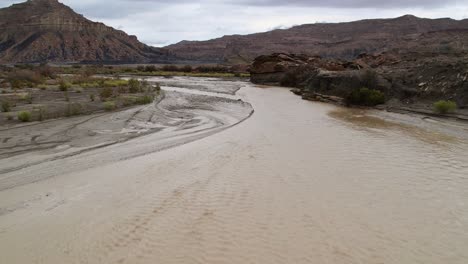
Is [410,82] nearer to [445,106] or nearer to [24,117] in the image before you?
[445,106]

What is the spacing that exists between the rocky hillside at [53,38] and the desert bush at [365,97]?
391 ft

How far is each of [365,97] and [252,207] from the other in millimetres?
17060

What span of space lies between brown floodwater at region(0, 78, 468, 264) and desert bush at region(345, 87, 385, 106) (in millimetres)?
9802

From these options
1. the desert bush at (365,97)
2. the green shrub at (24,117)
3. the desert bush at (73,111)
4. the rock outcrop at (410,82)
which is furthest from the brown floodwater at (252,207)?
the desert bush at (365,97)

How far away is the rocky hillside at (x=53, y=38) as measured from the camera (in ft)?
413

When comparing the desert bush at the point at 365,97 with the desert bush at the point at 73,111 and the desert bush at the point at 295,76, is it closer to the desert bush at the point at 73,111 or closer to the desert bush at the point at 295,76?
the desert bush at the point at 73,111

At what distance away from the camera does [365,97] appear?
22344 mm

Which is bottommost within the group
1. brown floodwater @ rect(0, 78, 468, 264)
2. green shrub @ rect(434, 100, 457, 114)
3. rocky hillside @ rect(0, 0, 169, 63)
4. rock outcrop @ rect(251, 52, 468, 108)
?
brown floodwater @ rect(0, 78, 468, 264)

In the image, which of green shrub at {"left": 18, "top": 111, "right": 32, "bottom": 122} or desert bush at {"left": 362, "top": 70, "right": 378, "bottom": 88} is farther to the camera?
desert bush at {"left": 362, "top": 70, "right": 378, "bottom": 88}

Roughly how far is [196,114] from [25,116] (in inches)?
297

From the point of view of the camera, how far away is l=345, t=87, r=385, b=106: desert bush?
22000 millimetres

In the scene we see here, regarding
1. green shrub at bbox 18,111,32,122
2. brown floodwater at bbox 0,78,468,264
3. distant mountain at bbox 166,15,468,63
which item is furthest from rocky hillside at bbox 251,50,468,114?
distant mountain at bbox 166,15,468,63

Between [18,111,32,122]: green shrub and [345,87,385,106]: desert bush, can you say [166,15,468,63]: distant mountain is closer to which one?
[345,87,385,106]: desert bush

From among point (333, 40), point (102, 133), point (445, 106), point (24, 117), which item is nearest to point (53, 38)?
point (333, 40)
